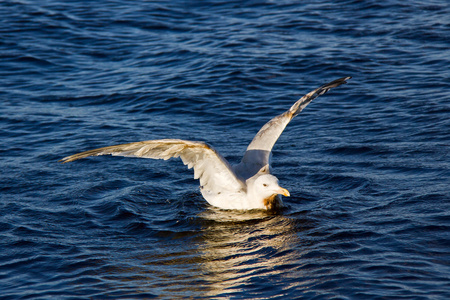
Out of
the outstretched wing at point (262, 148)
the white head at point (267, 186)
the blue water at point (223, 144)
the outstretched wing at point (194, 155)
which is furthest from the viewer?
the outstretched wing at point (262, 148)

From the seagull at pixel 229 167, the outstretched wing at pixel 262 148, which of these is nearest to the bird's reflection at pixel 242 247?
the seagull at pixel 229 167

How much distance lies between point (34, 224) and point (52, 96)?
19.0ft

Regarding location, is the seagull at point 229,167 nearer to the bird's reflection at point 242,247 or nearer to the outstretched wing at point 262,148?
the outstretched wing at point 262,148

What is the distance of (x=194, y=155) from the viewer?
780 cm

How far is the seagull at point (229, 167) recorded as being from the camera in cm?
727

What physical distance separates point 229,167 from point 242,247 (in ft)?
4.34

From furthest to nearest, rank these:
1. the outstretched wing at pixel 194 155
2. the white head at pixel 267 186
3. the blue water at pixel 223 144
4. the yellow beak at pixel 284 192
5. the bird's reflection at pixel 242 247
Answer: the white head at pixel 267 186 < the yellow beak at pixel 284 192 < the outstretched wing at pixel 194 155 < the blue water at pixel 223 144 < the bird's reflection at pixel 242 247

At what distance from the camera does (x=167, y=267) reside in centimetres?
657

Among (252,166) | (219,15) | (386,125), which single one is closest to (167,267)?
(252,166)

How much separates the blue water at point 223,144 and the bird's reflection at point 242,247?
0.03 metres

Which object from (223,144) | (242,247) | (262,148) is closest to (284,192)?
(242,247)

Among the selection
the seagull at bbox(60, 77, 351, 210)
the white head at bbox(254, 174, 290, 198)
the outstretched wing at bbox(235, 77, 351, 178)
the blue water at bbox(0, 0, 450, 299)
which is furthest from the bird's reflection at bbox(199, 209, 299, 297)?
the outstretched wing at bbox(235, 77, 351, 178)

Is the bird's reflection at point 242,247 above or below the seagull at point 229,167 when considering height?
below

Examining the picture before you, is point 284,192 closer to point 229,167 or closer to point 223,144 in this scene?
point 229,167
